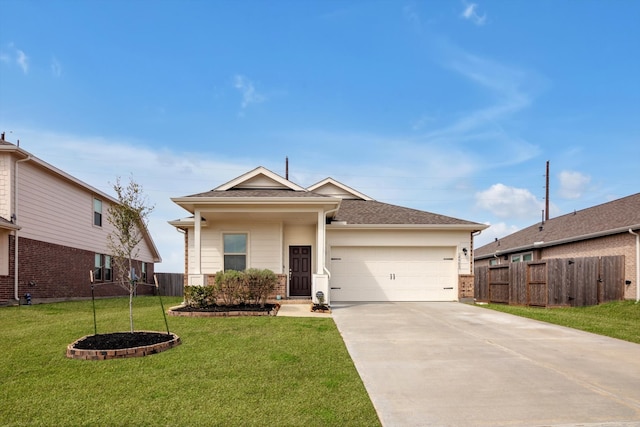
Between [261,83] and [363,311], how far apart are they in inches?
322

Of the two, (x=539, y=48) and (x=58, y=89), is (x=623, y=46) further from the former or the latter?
(x=58, y=89)

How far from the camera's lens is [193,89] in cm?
1477

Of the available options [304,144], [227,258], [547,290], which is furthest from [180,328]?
[547,290]

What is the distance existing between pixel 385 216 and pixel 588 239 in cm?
836

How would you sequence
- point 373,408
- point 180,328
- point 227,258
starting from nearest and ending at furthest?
point 373,408
point 180,328
point 227,258

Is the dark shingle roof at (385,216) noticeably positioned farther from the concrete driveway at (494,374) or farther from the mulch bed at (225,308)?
the concrete driveway at (494,374)

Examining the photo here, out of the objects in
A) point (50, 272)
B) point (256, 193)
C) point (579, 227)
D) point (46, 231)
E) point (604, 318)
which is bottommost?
point (604, 318)

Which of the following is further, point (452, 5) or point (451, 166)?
point (451, 166)

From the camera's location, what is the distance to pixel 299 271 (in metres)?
16.4

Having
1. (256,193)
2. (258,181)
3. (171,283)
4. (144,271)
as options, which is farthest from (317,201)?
(144,271)

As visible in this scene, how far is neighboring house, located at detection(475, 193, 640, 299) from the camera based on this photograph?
601 inches

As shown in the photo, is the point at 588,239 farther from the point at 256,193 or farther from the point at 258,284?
the point at 258,284

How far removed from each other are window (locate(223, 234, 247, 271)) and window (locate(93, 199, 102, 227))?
28.2ft

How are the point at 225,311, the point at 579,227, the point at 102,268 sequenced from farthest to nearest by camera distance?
the point at 102,268 → the point at 579,227 → the point at 225,311
